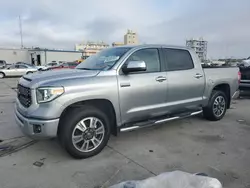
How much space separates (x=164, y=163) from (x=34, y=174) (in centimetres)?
188

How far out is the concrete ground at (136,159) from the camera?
3.05 m

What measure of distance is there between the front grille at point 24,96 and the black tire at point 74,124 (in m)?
0.59

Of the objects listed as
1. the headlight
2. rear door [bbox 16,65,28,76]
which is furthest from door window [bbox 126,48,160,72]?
rear door [bbox 16,65,28,76]

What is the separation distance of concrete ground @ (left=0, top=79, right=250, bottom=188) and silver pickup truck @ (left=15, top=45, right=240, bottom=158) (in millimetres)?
363

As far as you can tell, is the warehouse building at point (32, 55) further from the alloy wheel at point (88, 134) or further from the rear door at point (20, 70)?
the alloy wheel at point (88, 134)

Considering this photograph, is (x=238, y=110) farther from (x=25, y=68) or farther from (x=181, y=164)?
(x=25, y=68)

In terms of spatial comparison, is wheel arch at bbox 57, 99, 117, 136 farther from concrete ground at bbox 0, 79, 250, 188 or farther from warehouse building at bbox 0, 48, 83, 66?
warehouse building at bbox 0, 48, 83, 66

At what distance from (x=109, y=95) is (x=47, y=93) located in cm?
95

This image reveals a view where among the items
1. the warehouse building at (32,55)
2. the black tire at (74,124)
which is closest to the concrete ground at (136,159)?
the black tire at (74,124)

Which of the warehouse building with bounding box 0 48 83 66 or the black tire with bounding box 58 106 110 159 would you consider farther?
the warehouse building with bounding box 0 48 83 66

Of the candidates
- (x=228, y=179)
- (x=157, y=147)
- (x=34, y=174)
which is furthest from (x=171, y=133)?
(x=34, y=174)

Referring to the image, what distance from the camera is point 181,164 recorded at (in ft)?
11.3

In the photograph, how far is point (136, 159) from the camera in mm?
3627

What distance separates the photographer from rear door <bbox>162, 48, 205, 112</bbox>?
4.54 meters
